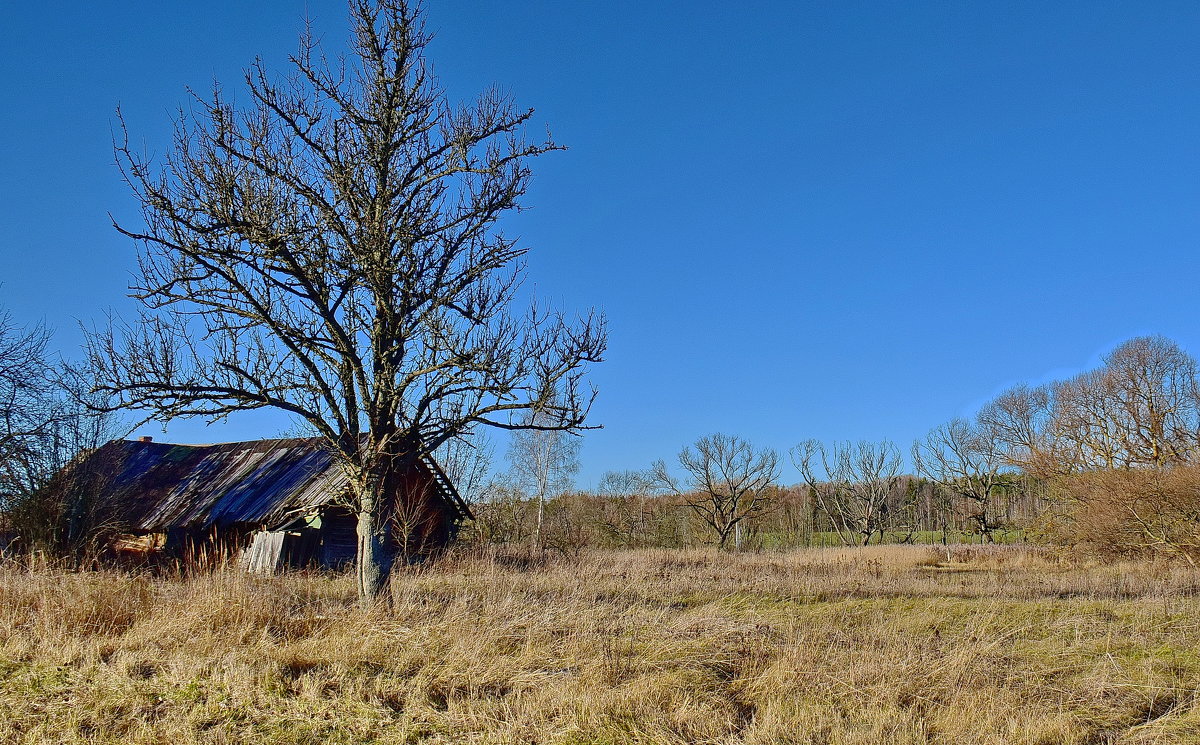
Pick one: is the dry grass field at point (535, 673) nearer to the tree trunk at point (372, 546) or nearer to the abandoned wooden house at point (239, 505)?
the tree trunk at point (372, 546)

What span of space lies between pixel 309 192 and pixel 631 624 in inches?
263

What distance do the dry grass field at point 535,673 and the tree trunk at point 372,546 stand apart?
0.38 meters

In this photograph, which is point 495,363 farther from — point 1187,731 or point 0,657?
point 1187,731

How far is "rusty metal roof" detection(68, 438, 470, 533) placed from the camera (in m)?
21.1

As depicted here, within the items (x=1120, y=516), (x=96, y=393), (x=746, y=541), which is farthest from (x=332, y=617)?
(x=746, y=541)

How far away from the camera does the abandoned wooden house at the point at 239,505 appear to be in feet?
63.5

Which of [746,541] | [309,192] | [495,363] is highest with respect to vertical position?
[309,192]

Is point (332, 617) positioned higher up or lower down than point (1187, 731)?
higher up

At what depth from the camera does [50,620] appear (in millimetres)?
7355

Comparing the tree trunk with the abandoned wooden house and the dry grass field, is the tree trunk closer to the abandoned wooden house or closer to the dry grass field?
the dry grass field

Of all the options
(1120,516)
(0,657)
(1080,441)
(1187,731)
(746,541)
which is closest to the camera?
(1187,731)

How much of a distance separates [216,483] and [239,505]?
260cm

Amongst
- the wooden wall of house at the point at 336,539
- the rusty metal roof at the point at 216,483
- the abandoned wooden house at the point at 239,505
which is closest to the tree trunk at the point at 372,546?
the abandoned wooden house at the point at 239,505

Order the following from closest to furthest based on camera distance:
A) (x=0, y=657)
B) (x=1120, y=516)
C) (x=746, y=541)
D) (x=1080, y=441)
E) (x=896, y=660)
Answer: (x=0, y=657), (x=896, y=660), (x=1120, y=516), (x=1080, y=441), (x=746, y=541)
